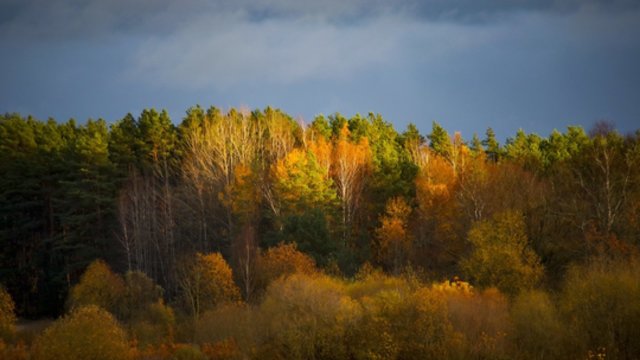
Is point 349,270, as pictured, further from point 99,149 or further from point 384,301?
point 99,149

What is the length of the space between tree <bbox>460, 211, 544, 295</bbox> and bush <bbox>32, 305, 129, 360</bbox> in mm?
23716

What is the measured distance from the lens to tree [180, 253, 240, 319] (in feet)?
161

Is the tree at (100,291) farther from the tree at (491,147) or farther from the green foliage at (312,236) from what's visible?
the tree at (491,147)

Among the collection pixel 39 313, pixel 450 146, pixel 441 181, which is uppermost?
pixel 450 146

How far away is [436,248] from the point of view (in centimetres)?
5838

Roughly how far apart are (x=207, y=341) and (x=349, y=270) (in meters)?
14.1

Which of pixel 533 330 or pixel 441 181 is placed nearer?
pixel 533 330

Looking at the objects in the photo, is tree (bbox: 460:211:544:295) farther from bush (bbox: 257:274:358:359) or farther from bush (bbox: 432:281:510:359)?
bush (bbox: 257:274:358:359)

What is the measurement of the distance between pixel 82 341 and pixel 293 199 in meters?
28.2

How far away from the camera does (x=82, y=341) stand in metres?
35.1

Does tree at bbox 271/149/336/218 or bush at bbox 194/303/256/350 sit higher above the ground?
tree at bbox 271/149/336/218

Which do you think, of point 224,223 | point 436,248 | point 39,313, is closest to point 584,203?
point 436,248

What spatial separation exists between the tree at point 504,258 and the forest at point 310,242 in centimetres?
15

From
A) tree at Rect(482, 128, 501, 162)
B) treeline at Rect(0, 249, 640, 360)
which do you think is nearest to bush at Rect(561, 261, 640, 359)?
treeline at Rect(0, 249, 640, 360)
